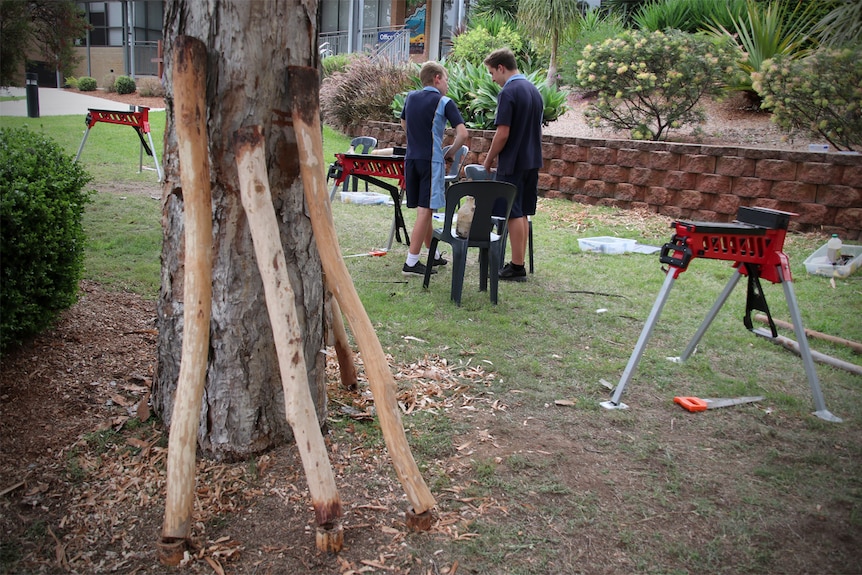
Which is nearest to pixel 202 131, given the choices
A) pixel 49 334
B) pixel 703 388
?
pixel 49 334

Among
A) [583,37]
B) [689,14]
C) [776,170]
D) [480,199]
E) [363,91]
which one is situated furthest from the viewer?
[363,91]

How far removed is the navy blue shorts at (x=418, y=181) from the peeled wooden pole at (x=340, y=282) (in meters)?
3.70

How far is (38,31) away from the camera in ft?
25.5

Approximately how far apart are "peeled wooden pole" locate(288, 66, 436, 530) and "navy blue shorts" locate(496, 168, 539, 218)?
378 centimetres

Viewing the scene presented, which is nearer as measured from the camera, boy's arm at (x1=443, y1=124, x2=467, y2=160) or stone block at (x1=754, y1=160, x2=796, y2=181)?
boy's arm at (x1=443, y1=124, x2=467, y2=160)

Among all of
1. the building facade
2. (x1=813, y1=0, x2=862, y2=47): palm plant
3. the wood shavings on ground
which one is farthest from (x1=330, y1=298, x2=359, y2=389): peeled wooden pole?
the building facade

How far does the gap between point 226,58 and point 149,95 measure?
2111 cm

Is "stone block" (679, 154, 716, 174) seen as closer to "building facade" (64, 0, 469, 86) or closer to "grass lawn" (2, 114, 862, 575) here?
"grass lawn" (2, 114, 862, 575)

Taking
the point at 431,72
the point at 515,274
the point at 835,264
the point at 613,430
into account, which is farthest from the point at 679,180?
the point at 613,430

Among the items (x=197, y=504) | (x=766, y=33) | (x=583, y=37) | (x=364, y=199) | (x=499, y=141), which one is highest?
(x=583, y=37)

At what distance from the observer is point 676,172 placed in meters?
9.58

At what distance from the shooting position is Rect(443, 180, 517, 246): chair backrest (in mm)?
5453

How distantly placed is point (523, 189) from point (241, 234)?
4.09 metres

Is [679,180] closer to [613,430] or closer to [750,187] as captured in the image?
[750,187]
